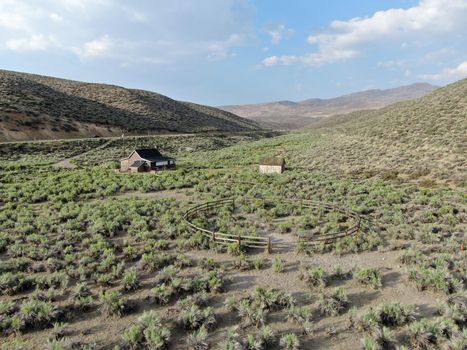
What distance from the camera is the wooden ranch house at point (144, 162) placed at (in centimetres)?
4219

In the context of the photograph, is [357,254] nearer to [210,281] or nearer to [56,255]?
[210,281]

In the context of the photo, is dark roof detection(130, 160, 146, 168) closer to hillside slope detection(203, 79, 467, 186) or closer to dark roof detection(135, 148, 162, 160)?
dark roof detection(135, 148, 162, 160)

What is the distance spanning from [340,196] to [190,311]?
1965 centimetres

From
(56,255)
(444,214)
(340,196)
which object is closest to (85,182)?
(56,255)

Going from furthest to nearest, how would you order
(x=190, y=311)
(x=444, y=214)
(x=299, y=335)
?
(x=444, y=214)
(x=190, y=311)
(x=299, y=335)

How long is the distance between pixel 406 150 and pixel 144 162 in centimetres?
3411

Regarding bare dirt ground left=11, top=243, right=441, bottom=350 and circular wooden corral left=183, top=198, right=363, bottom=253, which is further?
circular wooden corral left=183, top=198, right=363, bottom=253

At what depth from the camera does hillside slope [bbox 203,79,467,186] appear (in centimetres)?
3528

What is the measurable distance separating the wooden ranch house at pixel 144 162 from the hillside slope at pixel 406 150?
1018 cm

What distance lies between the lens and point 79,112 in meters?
83.4

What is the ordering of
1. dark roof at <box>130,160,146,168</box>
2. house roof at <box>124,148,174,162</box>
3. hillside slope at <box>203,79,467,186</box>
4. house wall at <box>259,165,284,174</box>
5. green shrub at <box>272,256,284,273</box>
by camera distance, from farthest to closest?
house roof at <box>124,148,174,162</box> → dark roof at <box>130,160,146,168</box> → house wall at <box>259,165,284,174</box> → hillside slope at <box>203,79,467,186</box> → green shrub at <box>272,256,284,273</box>

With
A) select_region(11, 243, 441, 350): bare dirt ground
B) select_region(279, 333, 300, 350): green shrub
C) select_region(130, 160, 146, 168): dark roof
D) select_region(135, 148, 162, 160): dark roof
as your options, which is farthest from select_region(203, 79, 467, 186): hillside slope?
select_region(279, 333, 300, 350): green shrub

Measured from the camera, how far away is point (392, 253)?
16234mm

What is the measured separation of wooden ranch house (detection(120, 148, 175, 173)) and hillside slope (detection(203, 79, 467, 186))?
1018cm
